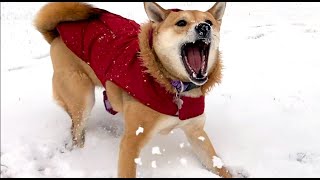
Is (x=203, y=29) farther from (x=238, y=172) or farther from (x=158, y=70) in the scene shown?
(x=238, y=172)

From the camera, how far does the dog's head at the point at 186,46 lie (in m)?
3.46

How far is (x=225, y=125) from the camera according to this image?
4562mm

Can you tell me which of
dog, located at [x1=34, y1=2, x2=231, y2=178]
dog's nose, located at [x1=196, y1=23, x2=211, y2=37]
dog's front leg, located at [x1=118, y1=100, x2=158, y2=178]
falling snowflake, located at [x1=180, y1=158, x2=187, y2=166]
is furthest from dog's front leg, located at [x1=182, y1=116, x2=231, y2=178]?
dog's nose, located at [x1=196, y1=23, x2=211, y2=37]

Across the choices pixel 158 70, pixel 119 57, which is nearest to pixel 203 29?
pixel 158 70

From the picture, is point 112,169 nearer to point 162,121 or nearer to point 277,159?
point 162,121

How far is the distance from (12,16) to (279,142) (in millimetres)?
8560

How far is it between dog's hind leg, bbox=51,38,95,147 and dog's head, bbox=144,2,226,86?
3.33ft

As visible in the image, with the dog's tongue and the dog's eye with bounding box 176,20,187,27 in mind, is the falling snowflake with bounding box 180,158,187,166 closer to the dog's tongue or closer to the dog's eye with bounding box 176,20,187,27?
the dog's tongue

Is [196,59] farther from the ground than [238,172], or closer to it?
farther from the ground

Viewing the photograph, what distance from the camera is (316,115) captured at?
4.58 metres

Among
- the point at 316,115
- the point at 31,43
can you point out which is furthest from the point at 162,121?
the point at 31,43

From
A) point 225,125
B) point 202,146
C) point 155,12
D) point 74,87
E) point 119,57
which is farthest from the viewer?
point 225,125

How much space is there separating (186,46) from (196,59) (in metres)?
0.13

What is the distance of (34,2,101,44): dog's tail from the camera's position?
4355mm
